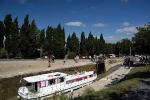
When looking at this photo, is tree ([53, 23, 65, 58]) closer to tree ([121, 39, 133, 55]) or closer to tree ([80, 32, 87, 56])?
tree ([80, 32, 87, 56])

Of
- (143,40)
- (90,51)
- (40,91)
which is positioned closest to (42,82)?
(40,91)

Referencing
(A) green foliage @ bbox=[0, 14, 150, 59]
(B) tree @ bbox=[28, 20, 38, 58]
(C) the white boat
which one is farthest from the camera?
(B) tree @ bbox=[28, 20, 38, 58]

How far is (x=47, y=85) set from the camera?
2100 centimetres

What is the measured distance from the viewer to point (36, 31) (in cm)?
4978

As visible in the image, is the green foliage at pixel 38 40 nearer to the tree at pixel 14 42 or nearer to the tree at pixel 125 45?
the tree at pixel 14 42

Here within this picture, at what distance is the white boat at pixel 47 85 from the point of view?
747 inches

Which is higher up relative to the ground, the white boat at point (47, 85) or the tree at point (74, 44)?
the tree at point (74, 44)

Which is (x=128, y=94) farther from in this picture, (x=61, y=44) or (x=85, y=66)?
(x=61, y=44)

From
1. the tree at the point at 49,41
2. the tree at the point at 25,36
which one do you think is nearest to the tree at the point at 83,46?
the tree at the point at 49,41

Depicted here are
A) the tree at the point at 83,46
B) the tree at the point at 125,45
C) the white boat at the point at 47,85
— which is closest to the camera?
the white boat at the point at 47,85

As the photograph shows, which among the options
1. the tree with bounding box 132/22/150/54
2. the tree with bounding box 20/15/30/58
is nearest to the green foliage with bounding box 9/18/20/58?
the tree with bounding box 20/15/30/58

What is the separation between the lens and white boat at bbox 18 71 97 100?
747 inches

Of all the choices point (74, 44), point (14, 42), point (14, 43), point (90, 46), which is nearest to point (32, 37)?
point (14, 42)

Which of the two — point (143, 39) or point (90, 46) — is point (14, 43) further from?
Answer: point (143, 39)
